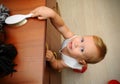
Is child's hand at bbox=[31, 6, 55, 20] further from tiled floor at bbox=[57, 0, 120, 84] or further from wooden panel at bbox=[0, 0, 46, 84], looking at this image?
tiled floor at bbox=[57, 0, 120, 84]

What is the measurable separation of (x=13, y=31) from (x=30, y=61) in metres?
0.13

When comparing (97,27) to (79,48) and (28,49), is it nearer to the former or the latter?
(79,48)

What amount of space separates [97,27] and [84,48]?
513 mm

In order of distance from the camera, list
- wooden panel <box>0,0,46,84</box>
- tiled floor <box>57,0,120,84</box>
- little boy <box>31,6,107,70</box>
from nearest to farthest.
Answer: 1. wooden panel <box>0,0,46,84</box>
2. little boy <box>31,6,107,70</box>
3. tiled floor <box>57,0,120,84</box>

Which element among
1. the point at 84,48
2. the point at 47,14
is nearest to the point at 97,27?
the point at 84,48

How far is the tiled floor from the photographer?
111 cm

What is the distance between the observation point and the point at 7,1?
0.70m

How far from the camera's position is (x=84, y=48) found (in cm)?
80

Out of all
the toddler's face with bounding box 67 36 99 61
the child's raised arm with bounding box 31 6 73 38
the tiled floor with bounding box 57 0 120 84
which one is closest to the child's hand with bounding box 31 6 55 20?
the child's raised arm with bounding box 31 6 73 38

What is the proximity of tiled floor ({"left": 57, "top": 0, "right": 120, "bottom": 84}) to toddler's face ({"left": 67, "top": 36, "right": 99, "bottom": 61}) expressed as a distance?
1.05 ft

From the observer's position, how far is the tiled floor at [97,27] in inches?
43.8

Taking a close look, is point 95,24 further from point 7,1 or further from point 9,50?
point 9,50

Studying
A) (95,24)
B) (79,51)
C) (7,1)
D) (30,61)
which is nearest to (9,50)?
(30,61)

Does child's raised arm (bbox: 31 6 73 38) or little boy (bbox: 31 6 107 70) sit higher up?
child's raised arm (bbox: 31 6 73 38)
